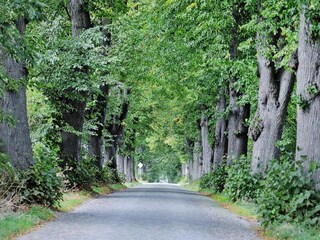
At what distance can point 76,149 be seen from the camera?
71.4 ft

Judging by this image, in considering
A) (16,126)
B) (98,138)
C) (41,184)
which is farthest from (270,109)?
(98,138)

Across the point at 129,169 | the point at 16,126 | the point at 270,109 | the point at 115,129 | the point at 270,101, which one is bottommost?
the point at 129,169

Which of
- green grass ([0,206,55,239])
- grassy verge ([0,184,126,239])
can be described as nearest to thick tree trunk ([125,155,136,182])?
grassy verge ([0,184,126,239])

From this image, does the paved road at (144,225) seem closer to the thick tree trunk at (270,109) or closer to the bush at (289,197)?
the bush at (289,197)

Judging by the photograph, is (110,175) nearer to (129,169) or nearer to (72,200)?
(72,200)

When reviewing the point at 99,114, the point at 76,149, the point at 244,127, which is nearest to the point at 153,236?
the point at 76,149

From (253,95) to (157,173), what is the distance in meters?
92.4

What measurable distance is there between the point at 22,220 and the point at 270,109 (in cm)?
946

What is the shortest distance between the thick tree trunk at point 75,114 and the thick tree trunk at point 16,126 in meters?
6.34

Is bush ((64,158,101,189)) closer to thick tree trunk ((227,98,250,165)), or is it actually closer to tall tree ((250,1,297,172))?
thick tree trunk ((227,98,250,165))

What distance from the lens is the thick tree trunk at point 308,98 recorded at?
1155 cm

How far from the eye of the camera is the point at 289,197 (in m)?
11.0

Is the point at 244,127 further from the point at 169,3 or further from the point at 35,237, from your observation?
the point at 35,237

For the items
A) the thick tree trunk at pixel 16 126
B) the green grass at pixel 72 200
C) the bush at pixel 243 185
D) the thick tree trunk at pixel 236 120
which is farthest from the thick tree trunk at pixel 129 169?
the thick tree trunk at pixel 16 126
